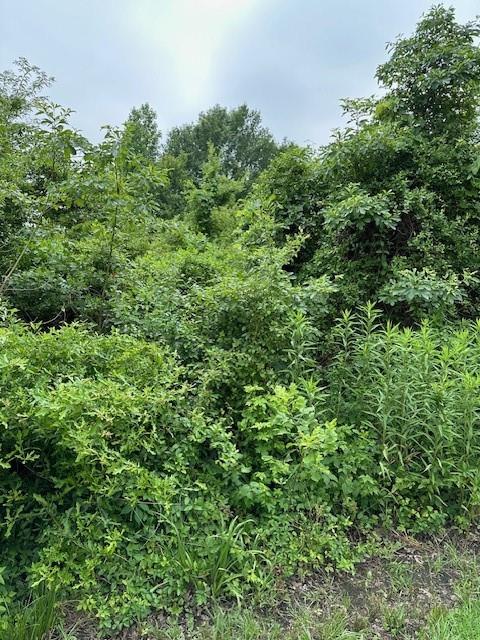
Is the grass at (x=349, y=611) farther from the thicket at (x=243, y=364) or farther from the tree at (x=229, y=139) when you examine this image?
the tree at (x=229, y=139)

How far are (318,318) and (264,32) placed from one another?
792 centimetres

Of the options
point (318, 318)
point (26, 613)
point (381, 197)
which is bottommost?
point (26, 613)

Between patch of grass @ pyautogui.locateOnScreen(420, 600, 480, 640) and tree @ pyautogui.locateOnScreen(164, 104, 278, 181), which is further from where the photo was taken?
tree @ pyautogui.locateOnScreen(164, 104, 278, 181)

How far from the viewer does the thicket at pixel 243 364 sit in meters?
1.62

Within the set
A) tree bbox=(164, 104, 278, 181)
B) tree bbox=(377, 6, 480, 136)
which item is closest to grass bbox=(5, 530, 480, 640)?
tree bbox=(377, 6, 480, 136)

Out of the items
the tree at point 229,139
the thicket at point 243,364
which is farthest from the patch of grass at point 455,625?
the tree at point 229,139

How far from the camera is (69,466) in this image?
1.64 m

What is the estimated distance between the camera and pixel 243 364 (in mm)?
2240

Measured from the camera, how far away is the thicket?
162cm

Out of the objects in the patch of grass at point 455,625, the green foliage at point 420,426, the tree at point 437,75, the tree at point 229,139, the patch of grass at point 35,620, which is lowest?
the patch of grass at point 35,620

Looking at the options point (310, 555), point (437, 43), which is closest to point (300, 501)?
point (310, 555)

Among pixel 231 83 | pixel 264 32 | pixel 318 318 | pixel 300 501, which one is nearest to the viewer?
pixel 300 501

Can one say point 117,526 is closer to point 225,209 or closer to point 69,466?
point 69,466

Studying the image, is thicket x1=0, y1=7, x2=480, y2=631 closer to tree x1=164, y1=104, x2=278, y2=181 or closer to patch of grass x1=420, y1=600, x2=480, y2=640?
patch of grass x1=420, y1=600, x2=480, y2=640
